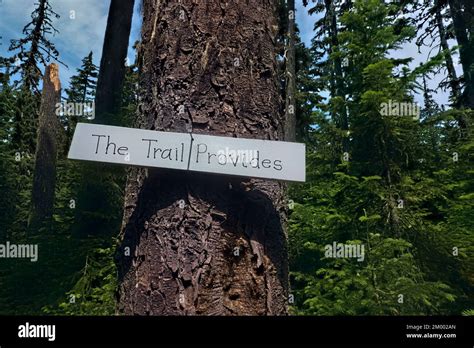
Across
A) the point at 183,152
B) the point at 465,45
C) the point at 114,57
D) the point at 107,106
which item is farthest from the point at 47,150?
the point at 465,45

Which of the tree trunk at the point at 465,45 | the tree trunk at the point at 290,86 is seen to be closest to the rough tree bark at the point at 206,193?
the tree trunk at the point at 290,86

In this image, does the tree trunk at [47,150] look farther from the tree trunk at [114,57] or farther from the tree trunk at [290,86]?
the tree trunk at [290,86]

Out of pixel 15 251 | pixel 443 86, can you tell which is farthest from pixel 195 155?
pixel 443 86

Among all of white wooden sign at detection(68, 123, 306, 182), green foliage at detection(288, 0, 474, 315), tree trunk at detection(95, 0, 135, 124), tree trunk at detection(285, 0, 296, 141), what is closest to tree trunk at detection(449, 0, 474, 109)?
green foliage at detection(288, 0, 474, 315)

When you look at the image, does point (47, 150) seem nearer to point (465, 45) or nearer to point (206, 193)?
point (206, 193)

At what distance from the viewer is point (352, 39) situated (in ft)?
22.9

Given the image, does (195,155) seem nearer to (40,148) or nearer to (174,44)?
(174,44)

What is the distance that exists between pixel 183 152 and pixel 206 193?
0.17 m

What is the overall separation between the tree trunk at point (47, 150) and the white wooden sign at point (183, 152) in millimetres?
8196

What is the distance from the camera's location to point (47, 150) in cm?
973

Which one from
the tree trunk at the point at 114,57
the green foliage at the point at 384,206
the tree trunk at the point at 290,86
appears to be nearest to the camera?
the green foliage at the point at 384,206

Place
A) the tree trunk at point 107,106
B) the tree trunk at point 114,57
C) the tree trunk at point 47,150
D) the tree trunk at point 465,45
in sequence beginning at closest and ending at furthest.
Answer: the tree trunk at point 107,106 < the tree trunk at point 114,57 < the tree trunk at point 47,150 < the tree trunk at point 465,45

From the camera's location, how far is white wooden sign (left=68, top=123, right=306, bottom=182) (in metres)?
1.33

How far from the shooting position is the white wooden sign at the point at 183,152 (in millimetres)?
1329
